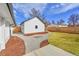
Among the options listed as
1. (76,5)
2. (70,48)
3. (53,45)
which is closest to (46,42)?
(53,45)

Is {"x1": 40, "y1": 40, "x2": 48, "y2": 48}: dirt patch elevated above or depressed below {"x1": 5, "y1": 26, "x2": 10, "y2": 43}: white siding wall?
below

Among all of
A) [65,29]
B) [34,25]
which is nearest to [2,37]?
[34,25]

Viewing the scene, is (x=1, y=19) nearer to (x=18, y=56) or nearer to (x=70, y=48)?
(x=18, y=56)

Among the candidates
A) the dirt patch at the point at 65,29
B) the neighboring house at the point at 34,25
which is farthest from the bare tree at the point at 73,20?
the neighboring house at the point at 34,25

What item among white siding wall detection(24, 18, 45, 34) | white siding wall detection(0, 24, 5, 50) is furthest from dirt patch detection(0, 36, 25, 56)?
white siding wall detection(24, 18, 45, 34)

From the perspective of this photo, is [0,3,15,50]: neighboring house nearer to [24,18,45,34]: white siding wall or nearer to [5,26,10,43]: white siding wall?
[5,26,10,43]: white siding wall

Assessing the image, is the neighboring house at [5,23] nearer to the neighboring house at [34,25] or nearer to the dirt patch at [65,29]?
the neighboring house at [34,25]
